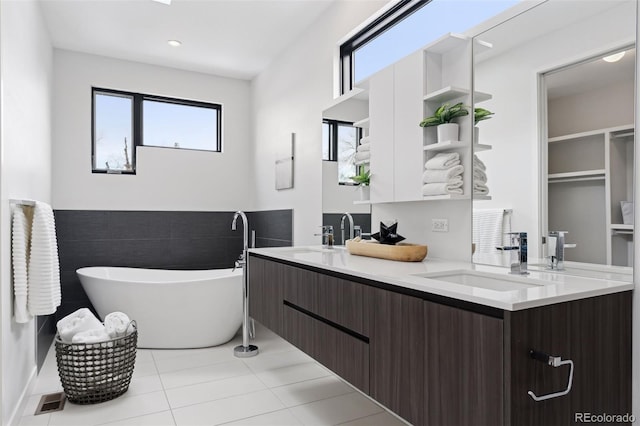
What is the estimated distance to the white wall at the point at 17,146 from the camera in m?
2.02

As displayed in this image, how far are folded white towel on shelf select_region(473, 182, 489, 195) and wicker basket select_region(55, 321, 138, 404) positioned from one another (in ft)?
7.09

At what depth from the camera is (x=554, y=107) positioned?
171 centimetres

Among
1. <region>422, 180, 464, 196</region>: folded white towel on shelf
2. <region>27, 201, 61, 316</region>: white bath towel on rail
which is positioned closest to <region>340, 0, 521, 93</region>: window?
<region>422, 180, 464, 196</region>: folded white towel on shelf

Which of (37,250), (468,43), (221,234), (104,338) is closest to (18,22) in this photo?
(37,250)

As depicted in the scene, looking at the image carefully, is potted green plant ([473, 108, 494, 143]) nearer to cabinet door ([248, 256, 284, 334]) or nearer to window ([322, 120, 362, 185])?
window ([322, 120, 362, 185])

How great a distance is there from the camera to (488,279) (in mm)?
1728

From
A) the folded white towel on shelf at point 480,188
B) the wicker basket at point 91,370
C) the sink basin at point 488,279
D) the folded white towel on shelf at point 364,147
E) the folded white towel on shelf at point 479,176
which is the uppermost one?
the folded white towel on shelf at point 364,147

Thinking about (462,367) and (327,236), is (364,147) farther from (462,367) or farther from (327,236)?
(462,367)

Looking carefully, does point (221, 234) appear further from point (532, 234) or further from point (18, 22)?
point (532, 234)

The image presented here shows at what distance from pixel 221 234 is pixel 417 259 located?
3048 mm

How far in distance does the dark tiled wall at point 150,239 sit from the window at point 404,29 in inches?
55.0

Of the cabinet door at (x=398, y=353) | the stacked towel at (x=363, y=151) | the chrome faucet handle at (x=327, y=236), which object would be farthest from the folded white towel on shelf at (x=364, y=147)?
the cabinet door at (x=398, y=353)

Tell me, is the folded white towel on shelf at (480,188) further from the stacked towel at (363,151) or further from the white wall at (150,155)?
the white wall at (150,155)

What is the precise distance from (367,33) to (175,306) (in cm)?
→ 247
